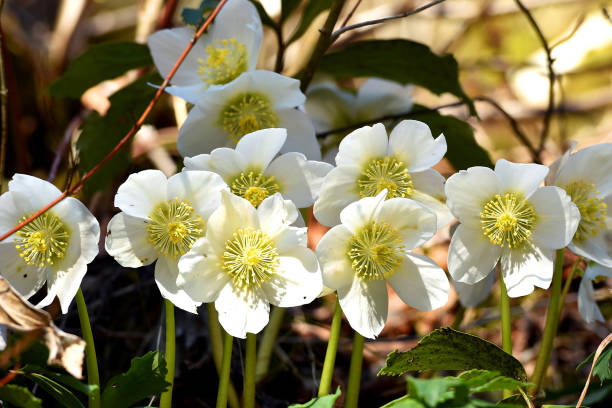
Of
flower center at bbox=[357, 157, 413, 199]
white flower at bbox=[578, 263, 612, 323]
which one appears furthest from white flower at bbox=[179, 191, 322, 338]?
white flower at bbox=[578, 263, 612, 323]

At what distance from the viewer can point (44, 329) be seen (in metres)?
0.50

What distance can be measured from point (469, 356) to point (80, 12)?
4.75 feet

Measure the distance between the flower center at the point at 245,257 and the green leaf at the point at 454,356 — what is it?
6.3 inches

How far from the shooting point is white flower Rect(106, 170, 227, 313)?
1.95 feet

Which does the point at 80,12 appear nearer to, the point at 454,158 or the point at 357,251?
the point at 454,158

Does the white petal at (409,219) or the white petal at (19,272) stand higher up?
the white petal at (409,219)

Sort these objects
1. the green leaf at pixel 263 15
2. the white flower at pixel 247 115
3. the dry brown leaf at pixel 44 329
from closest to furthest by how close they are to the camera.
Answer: the dry brown leaf at pixel 44 329, the white flower at pixel 247 115, the green leaf at pixel 263 15

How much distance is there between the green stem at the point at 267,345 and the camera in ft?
2.74

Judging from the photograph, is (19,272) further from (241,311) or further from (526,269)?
(526,269)

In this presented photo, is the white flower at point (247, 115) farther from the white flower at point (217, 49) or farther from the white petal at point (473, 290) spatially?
the white petal at point (473, 290)

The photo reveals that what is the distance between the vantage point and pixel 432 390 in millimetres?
479

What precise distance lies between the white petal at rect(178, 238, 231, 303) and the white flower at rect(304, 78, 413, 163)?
416 millimetres

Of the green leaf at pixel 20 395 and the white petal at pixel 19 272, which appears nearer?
the green leaf at pixel 20 395

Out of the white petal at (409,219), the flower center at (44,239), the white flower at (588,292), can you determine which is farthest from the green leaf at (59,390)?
the white flower at (588,292)
